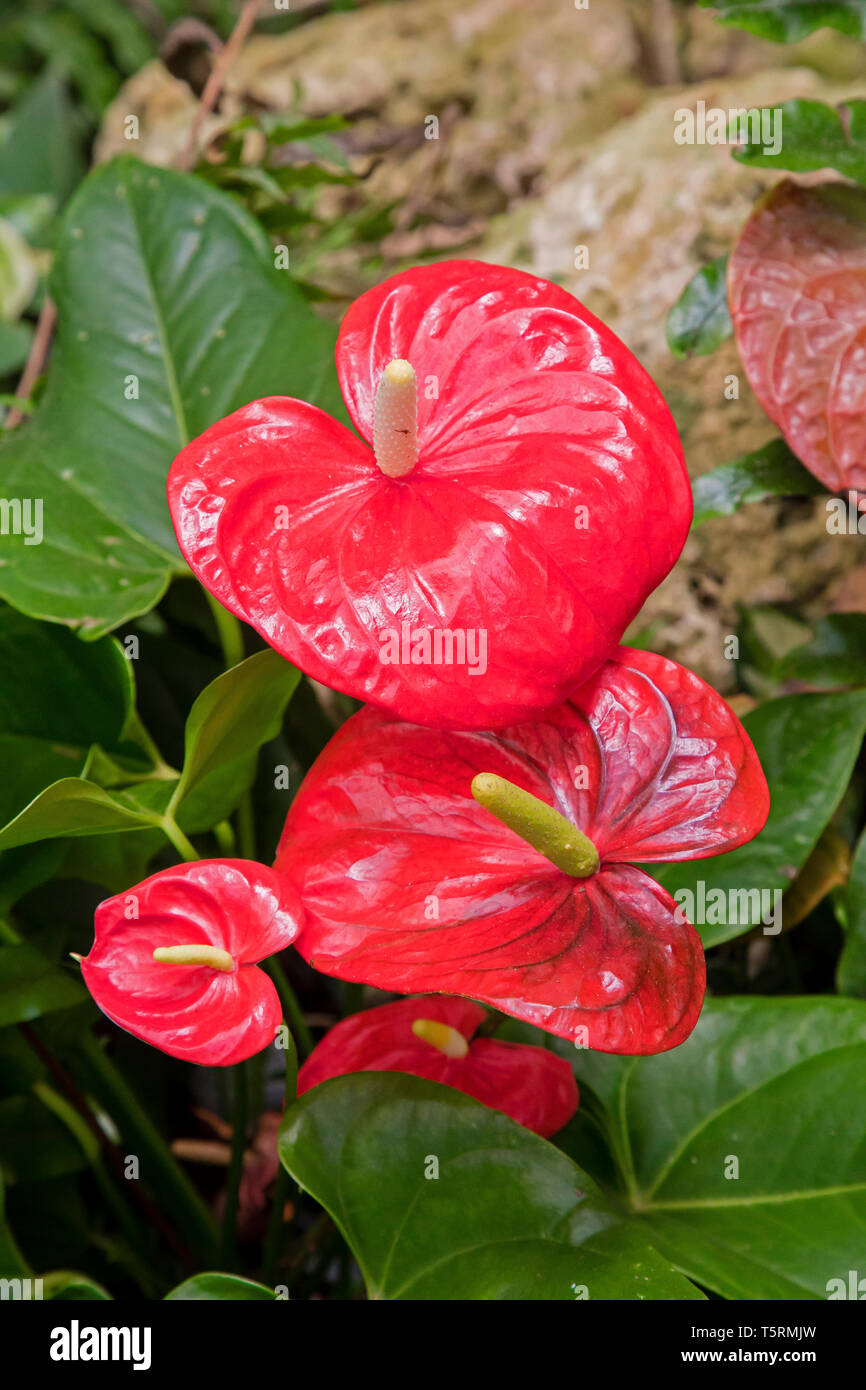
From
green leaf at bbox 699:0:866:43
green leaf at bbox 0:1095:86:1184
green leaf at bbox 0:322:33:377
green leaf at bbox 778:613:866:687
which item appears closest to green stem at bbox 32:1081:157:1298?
green leaf at bbox 0:1095:86:1184

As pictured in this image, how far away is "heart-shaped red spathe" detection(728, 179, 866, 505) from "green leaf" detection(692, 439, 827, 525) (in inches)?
2.4

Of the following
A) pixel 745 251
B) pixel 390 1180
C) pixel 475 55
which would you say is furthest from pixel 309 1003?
pixel 475 55

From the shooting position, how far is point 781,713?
2.47 feet

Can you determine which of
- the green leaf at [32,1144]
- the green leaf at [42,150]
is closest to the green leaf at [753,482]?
the green leaf at [32,1144]

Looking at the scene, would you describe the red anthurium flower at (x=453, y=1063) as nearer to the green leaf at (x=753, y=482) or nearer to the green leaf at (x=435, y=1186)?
the green leaf at (x=435, y=1186)

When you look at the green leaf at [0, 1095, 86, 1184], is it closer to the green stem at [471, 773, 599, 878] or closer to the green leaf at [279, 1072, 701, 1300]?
the green leaf at [279, 1072, 701, 1300]

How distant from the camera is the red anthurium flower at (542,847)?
427 millimetres

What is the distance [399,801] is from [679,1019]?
0.53 feet

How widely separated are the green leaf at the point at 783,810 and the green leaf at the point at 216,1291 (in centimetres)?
33

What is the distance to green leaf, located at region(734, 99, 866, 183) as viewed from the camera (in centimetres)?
71

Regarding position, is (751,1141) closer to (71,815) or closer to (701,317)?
(71,815)

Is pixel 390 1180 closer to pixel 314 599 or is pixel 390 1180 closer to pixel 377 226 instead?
pixel 314 599

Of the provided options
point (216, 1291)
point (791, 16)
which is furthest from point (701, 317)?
point (216, 1291)

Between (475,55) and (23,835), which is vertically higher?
(475,55)
